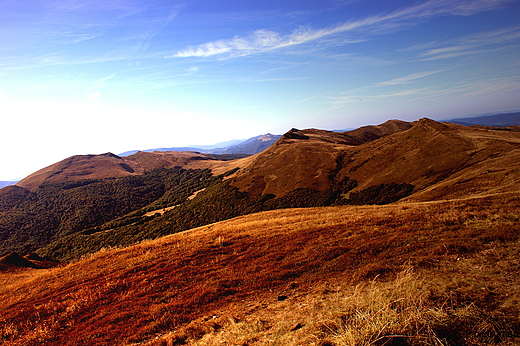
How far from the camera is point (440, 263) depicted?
802 cm

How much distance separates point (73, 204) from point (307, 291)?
587 ft

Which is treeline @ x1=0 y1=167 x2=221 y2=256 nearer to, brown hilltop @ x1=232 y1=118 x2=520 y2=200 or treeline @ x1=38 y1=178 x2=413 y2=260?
treeline @ x1=38 y1=178 x2=413 y2=260

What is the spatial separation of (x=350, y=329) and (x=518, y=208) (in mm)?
14665

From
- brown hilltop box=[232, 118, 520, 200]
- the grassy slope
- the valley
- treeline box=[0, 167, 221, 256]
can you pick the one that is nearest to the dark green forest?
treeline box=[0, 167, 221, 256]

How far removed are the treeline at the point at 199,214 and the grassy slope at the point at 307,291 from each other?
59387 millimetres

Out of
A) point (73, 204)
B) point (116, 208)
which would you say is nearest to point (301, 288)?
point (116, 208)

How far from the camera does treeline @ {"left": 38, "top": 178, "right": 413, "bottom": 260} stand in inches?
3071

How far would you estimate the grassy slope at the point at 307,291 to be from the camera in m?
4.69

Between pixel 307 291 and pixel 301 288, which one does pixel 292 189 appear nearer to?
pixel 301 288

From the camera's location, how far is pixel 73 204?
456 feet

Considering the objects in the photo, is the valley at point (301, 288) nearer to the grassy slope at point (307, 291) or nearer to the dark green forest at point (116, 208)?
the grassy slope at point (307, 291)

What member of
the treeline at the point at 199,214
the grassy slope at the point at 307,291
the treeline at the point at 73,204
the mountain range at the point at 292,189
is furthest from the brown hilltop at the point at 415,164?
the treeline at the point at 73,204

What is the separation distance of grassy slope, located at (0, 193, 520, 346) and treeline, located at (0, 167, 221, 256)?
118725 mm

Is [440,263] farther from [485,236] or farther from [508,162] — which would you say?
[508,162]
